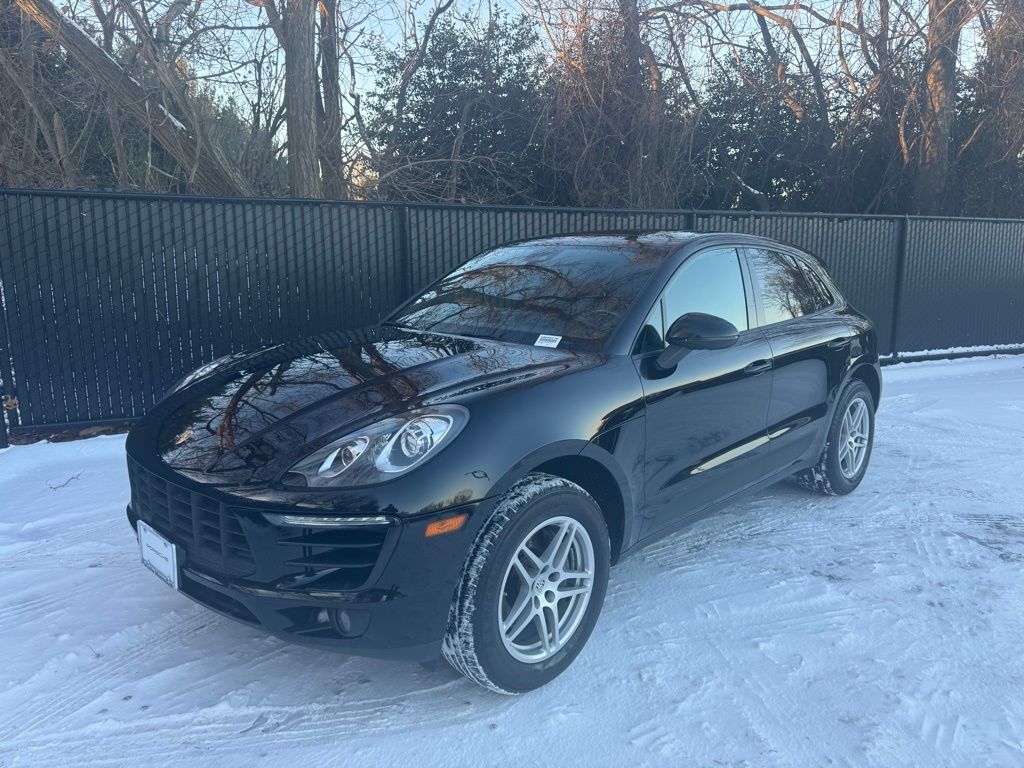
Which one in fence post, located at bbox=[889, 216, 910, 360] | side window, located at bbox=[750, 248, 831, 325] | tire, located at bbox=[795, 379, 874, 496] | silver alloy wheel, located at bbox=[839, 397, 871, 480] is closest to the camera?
side window, located at bbox=[750, 248, 831, 325]

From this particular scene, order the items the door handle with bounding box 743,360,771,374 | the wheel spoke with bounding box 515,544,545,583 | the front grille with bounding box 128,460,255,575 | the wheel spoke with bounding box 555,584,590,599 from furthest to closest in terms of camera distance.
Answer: the door handle with bounding box 743,360,771,374
the wheel spoke with bounding box 555,584,590,599
the wheel spoke with bounding box 515,544,545,583
the front grille with bounding box 128,460,255,575

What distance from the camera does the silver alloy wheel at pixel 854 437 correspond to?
484cm

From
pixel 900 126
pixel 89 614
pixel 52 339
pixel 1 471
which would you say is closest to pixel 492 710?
pixel 89 614

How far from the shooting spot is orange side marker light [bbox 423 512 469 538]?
8.02 feet

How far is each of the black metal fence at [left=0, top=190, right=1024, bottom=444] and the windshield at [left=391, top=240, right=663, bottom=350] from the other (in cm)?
306

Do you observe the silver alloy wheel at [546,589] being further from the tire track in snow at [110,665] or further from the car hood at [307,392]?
the tire track in snow at [110,665]

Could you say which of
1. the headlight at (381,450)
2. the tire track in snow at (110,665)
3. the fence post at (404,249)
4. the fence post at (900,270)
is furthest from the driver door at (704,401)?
the fence post at (900,270)

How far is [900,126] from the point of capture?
1455cm

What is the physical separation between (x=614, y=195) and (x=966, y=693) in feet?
36.7

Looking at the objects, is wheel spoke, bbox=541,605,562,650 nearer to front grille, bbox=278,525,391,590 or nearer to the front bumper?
the front bumper

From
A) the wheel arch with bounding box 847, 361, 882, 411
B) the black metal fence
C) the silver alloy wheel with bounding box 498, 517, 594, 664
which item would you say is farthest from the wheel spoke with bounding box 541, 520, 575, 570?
the black metal fence

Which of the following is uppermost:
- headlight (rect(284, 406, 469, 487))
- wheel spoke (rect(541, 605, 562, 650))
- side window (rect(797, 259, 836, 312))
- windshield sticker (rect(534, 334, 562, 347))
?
side window (rect(797, 259, 836, 312))

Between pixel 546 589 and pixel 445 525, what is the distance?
0.57 m

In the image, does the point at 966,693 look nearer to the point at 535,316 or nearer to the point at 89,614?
the point at 535,316
